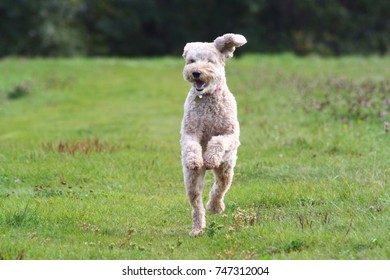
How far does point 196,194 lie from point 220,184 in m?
0.60

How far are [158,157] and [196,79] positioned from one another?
4.88m

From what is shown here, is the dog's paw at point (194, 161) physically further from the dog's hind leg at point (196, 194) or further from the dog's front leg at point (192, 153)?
the dog's hind leg at point (196, 194)

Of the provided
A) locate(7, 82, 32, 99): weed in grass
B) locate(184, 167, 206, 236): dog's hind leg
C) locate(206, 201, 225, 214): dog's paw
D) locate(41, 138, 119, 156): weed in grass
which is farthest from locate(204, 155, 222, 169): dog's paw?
locate(7, 82, 32, 99): weed in grass

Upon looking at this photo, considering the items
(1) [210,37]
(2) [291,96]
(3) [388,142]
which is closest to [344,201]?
(3) [388,142]

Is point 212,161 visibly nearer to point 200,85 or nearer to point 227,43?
point 200,85

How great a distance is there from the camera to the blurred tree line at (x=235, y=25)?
166 ft

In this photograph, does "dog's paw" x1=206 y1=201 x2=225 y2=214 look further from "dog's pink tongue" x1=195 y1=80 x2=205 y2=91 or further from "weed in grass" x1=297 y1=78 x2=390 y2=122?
"weed in grass" x1=297 y1=78 x2=390 y2=122

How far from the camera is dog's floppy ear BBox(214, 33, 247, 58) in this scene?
770 centimetres

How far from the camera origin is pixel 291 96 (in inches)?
739

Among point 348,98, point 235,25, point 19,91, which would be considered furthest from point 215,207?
point 235,25

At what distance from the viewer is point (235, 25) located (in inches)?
2071

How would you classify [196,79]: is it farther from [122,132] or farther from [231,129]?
[122,132]

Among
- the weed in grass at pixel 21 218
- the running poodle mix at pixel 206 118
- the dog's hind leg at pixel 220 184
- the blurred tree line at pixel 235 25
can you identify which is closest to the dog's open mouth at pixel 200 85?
the running poodle mix at pixel 206 118

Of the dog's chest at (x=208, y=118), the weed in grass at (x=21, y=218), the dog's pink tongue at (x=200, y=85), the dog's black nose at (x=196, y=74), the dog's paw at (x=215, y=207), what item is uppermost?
the dog's black nose at (x=196, y=74)
